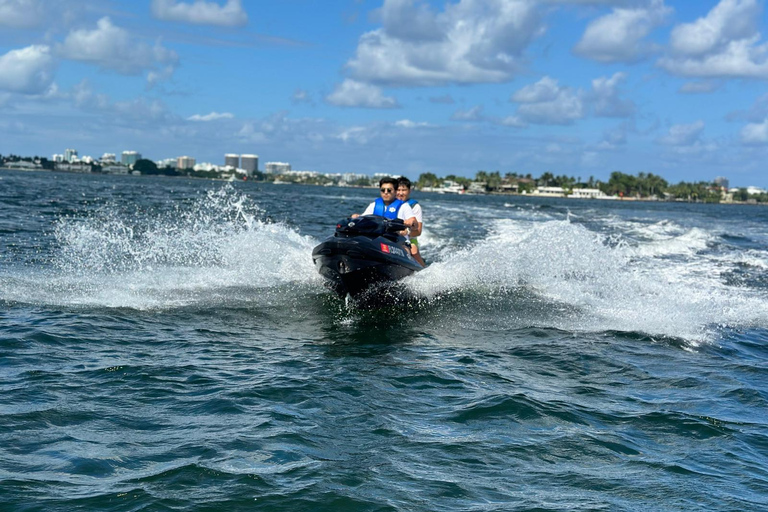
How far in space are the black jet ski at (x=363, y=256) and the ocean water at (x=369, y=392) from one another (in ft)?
1.46

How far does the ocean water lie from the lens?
193 inches

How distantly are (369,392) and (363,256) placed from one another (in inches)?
159

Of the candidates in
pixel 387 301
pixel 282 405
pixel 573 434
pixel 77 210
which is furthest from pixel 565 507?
pixel 77 210

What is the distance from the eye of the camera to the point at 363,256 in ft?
36.0

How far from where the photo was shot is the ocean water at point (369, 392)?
16.1ft

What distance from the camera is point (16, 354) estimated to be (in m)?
7.59

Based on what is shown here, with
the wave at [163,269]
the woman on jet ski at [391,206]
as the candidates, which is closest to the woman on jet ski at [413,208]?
the woman on jet ski at [391,206]

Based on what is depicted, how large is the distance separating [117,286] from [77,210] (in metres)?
19.6

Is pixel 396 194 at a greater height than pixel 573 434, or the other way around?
pixel 396 194

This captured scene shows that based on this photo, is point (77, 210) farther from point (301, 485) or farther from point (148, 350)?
point (301, 485)

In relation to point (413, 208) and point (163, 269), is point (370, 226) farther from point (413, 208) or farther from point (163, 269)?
point (163, 269)

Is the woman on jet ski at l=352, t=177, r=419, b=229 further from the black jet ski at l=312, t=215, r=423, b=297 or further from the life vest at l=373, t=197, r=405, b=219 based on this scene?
the black jet ski at l=312, t=215, r=423, b=297

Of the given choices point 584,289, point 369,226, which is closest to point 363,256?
point 369,226

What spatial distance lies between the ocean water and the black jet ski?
444 mm
